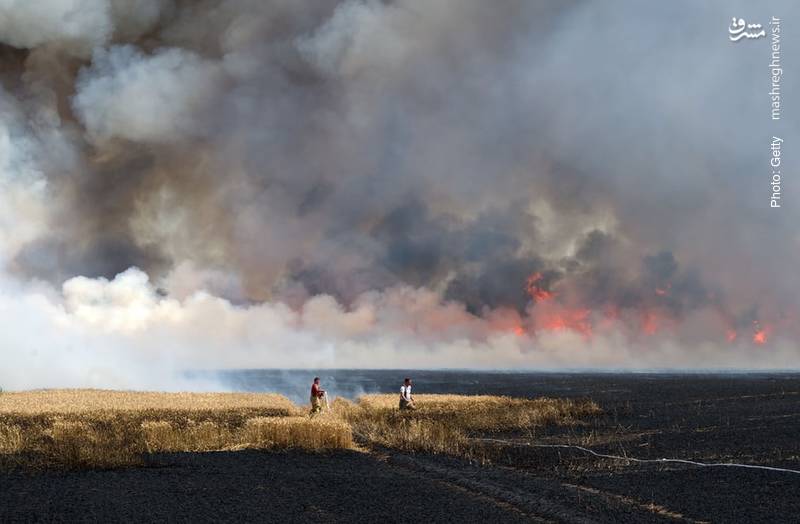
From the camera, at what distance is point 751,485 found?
67.3ft

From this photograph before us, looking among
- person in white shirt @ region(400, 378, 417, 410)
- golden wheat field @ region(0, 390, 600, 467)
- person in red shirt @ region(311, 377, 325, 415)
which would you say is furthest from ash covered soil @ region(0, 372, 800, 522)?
person in white shirt @ region(400, 378, 417, 410)

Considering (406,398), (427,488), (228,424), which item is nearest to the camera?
(427,488)

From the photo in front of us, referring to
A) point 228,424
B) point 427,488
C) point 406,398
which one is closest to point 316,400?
point 228,424

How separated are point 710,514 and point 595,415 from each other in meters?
33.2

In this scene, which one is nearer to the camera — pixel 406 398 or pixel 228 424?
pixel 228 424

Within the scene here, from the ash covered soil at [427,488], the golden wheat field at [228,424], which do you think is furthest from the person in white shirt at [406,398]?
the ash covered soil at [427,488]

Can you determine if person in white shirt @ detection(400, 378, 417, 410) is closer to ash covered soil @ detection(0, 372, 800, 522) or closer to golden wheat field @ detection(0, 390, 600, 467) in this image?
golden wheat field @ detection(0, 390, 600, 467)

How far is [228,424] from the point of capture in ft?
137

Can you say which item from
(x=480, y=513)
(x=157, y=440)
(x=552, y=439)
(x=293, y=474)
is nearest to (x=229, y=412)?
(x=157, y=440)

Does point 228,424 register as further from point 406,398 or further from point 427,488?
point 427,488

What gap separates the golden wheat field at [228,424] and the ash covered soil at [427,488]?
1.75 metres

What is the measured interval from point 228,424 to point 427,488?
23505mm

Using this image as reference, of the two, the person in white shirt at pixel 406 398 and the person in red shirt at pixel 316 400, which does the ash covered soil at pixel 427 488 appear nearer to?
the person in red shirt at pixel 316 400

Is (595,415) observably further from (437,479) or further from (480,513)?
(480,513)
